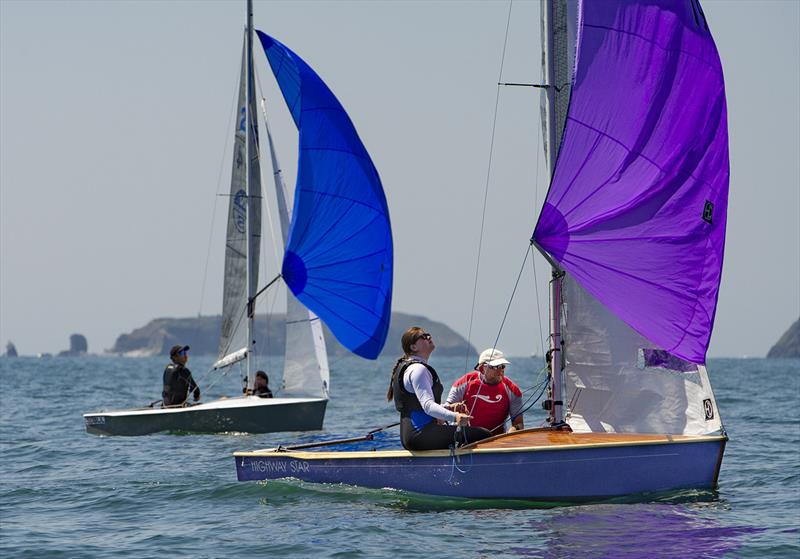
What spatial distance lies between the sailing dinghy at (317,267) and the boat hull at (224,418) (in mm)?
17

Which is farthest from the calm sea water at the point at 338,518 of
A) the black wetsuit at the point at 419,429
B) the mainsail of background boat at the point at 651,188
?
the mainsail of background boat at the point at 651,188

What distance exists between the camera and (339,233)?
61.8 ft

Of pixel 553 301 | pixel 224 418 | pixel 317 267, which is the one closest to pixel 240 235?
pixel 317 267

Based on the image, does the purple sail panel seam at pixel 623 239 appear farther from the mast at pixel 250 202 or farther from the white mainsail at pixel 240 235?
the white mainsail at pixel 240 235

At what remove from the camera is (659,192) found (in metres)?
11.3

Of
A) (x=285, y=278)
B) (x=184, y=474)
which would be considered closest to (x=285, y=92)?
(x=285, y=278)

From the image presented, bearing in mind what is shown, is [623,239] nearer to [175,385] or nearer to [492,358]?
[492,358]

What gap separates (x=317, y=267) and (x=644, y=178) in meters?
8.62

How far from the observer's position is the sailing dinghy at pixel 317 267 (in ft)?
61.3

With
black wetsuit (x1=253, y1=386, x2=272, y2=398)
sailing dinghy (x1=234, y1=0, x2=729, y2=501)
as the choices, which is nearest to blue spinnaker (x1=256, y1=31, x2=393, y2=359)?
black wetsuit (x1=253, y1=386, x2=272, y2=398)

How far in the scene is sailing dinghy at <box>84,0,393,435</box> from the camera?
1869 cm

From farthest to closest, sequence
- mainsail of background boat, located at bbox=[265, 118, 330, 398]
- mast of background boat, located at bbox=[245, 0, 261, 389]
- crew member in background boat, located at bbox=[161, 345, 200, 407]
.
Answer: mast of background boat, located at bbox=[245, 0, 261, 389]
mainsail of background boat, located at bbox=[265, 118, 330, 398]
crew member in background boat, located at bbox=[161, 345, 200, 407]

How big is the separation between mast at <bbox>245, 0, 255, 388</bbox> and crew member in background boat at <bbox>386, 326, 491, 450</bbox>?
440 inches

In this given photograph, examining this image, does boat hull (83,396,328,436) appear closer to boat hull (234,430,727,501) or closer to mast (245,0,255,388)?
mast (245,0,255,388)
